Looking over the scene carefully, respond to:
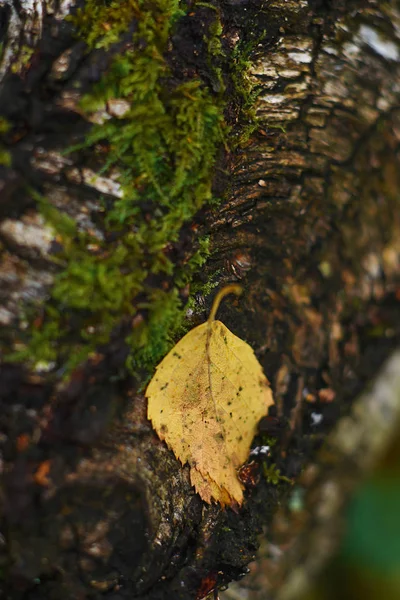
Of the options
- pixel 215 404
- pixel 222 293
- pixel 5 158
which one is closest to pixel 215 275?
pixel 222 293

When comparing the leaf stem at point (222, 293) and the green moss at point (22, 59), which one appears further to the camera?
the leaf stem at point (222, 293)

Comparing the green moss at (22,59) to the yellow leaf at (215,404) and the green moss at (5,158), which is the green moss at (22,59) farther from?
the yellow leaf at (215,404)

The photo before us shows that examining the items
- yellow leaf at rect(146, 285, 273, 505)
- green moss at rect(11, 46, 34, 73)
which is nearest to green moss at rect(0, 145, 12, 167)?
green moss at rect(11, 46, 34, 73)

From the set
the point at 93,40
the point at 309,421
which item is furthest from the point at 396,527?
the point at 93,40

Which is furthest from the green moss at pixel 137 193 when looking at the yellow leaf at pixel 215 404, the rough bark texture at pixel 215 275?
the yellow leaf at pixel 215 404

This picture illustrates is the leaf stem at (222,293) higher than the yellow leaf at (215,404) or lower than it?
higher

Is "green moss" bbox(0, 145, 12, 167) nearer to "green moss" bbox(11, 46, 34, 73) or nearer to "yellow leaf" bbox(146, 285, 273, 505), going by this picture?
"green moss" bbox(11, 46, 34, 73)

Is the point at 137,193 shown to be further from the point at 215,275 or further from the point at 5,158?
the point at 215,275
